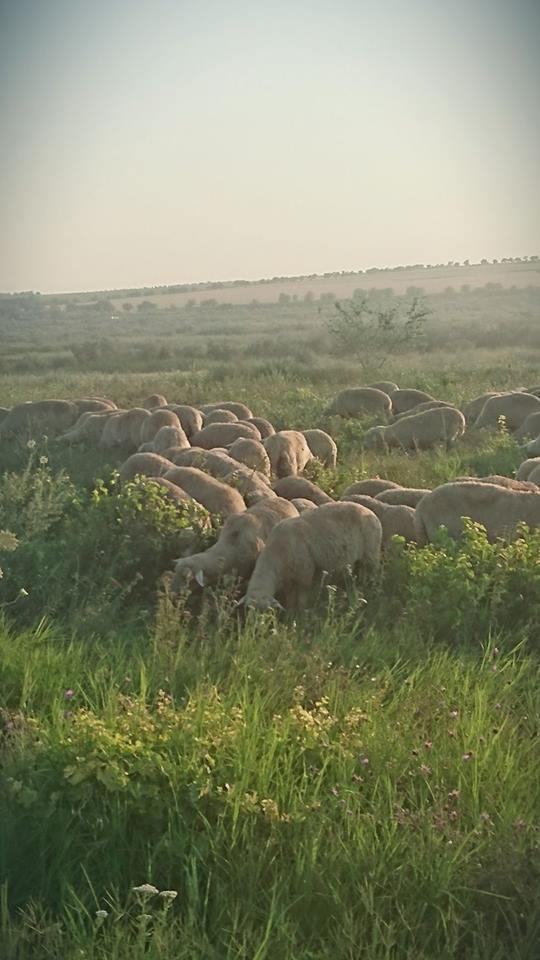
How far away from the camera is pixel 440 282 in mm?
124812

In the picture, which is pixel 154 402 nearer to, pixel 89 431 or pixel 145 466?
Answer: pixel 89 431

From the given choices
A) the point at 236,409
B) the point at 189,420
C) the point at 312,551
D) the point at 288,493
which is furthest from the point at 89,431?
the point at 312,551

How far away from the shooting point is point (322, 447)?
43.9 ft

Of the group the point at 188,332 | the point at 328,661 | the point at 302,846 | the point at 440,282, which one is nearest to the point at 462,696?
the point at 328,661

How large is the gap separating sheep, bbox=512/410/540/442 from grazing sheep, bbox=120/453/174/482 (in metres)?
6.12

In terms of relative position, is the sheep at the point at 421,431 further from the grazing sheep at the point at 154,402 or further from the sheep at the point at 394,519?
the sheep at the point at 394,519

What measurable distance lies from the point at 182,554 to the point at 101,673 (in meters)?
3.08

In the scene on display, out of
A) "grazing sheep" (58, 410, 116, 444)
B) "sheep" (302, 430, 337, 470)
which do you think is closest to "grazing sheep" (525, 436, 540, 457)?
"sheep" (302, 430, 337, 470)

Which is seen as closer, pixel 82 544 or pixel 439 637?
pixel 439 637

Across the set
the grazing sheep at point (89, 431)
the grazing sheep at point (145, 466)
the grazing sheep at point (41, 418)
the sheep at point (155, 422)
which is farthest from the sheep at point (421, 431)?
the grazing sheep at point (41, 418)

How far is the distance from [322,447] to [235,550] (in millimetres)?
5423

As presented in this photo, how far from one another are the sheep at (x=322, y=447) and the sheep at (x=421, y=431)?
4.69 feet

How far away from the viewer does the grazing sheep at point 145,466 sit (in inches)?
420

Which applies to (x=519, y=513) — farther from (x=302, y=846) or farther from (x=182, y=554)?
(x=302, y=846)
